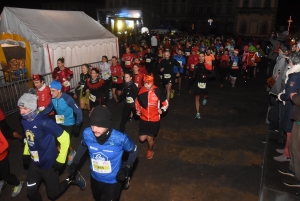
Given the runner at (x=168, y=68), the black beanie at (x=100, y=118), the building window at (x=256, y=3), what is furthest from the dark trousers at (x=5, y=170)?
the building window at (x=256, y=3)

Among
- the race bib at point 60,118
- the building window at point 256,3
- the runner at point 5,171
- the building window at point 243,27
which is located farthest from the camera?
the building window at point 243,27

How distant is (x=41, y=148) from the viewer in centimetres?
376

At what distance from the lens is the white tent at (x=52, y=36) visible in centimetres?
1117

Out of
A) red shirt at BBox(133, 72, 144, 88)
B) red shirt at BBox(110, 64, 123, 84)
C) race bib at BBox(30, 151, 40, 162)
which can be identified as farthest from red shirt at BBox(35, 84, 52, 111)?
red shirt at BBox(110, 64, 123, 84)

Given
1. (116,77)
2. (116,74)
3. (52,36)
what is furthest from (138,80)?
(52,36)

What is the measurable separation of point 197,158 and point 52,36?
368 inches

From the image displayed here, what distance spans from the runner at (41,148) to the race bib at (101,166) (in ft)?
1.87

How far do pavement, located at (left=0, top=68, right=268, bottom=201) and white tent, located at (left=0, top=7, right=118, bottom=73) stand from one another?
12.4 ft

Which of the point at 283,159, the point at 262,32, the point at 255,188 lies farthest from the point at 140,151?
the point at 262,32

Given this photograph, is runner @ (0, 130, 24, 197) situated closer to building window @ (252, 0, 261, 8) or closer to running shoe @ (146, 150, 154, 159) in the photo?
running shoe @ (146, 150, 154, 159)

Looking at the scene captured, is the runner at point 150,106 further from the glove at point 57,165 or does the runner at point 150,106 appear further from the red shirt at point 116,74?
the red shirt at point 116,74

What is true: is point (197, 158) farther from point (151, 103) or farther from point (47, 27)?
point (47, 27)

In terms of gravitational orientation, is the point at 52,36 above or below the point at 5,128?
above

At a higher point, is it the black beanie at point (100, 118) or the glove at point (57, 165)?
the black beanie at point (100, 118)
